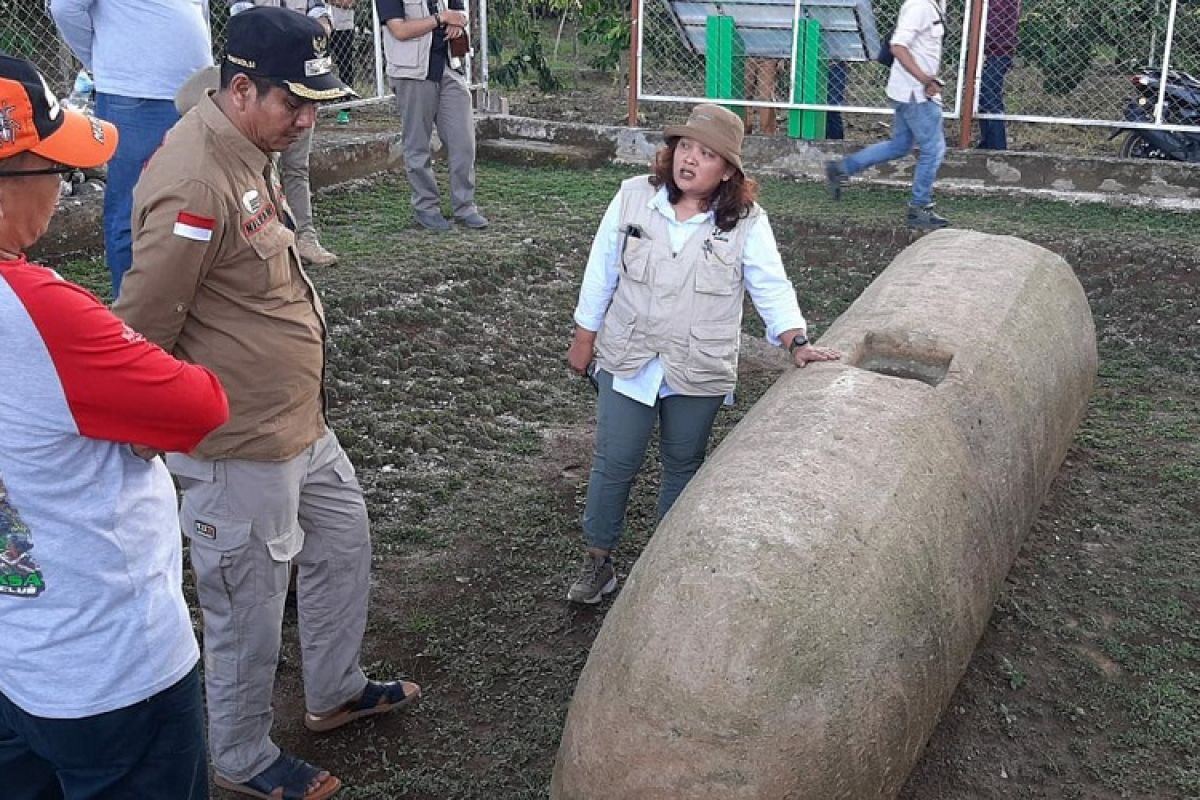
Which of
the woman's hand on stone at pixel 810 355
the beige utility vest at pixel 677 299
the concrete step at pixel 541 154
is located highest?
the beige utility vest at pixel 677 299

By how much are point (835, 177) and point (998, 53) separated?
5.92 ft

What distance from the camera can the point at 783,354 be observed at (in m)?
7.08

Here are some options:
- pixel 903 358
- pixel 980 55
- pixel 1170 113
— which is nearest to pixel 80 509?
pixel 903 358

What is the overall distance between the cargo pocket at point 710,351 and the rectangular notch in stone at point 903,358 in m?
0.44

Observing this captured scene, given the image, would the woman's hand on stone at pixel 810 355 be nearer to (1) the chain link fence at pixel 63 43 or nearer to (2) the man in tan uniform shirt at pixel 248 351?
(2) the man in tan uniform shirt at pixel 248 351

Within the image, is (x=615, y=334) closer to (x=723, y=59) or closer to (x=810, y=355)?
(x=810, y=355)

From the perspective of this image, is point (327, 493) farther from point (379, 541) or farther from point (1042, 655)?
point (1042, 655)

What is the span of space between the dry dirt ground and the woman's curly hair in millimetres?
1485

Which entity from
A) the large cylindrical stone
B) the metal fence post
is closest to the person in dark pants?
the metal fence post

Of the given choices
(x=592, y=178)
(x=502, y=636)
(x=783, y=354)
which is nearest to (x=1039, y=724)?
(x=502, y=636)

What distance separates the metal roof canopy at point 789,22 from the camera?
9922mm

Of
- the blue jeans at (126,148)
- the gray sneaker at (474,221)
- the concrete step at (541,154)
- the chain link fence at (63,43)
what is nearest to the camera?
the blue jeans at (126,148)

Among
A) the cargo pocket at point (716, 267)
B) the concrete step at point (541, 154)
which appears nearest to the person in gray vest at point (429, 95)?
the concrete step at point (541, 154)

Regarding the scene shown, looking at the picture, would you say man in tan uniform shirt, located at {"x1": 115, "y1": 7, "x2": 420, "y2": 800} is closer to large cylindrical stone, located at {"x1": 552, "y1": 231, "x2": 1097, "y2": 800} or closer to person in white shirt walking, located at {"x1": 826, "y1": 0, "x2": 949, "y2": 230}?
large cylindrical stone, located at {"x1": 552, "y1": 231, "x2": 1097, "y2": 800}
